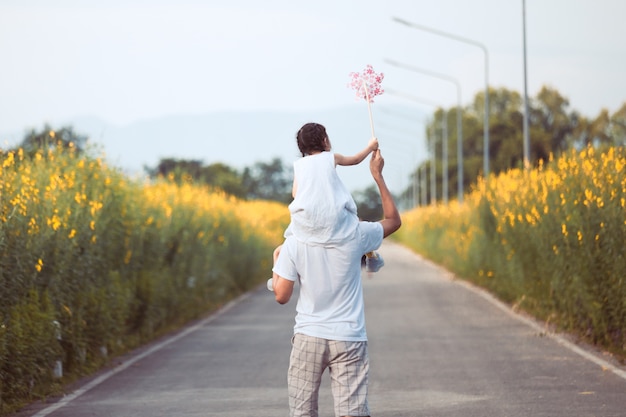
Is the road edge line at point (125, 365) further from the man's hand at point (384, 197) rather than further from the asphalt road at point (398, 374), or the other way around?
the man's hand at point (384, 197)

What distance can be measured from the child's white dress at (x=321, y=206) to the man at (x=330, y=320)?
5 centimetres

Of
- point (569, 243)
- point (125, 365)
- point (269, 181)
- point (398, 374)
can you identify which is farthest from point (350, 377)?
point (269, 181)

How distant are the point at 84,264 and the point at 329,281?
32.4ft

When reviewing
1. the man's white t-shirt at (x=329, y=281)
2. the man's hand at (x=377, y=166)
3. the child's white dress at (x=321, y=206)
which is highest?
the man's hand at (x=377, y=166)

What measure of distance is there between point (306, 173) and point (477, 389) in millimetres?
6722

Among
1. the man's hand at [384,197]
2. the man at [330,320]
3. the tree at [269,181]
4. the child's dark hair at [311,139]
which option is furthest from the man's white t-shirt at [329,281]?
the tree at [269,181]

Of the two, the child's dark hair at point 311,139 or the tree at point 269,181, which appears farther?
the tree at point 269,181

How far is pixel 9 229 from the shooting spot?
1328cm

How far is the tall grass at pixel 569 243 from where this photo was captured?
54.4 ft

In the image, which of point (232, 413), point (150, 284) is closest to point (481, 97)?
point (150, 284)

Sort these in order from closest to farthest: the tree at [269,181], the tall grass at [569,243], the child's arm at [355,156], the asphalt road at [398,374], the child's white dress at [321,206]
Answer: the child's white dress at [321,206]
the child's arm at [355,156]
the asphalt road at [398,374]
the tall grass at [569,243]
the tree at [269,181]

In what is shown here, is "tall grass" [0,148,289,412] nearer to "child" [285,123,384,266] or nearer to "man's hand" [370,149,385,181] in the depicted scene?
"child" [285,123,384,266]

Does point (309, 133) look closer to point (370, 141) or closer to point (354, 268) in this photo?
point (370, 141)

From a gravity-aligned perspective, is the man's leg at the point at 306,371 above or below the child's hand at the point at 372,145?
below
